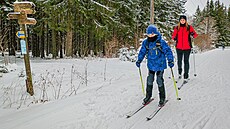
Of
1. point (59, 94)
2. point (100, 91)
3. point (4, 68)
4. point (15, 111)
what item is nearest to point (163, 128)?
point (100, 91)

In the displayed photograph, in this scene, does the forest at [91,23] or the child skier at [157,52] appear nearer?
the child skier at [157,52]

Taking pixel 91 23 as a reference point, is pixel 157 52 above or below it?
below

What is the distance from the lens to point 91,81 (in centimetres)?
809

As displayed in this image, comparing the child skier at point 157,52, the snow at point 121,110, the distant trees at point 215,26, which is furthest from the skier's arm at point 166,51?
the distant trees at point 215,26

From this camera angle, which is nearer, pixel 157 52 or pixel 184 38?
pixel 157 52

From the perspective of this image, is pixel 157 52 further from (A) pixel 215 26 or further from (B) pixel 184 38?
(A) pixel 215 26

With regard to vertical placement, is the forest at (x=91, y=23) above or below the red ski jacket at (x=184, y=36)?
above

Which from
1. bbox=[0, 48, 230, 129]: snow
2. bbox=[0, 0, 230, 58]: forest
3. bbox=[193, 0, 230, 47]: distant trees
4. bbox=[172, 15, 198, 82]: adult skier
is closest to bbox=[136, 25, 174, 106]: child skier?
bbox=[0, 48, 230, 129]: snow

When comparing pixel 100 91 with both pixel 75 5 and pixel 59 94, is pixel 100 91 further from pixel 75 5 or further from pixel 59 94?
pixel 75 5

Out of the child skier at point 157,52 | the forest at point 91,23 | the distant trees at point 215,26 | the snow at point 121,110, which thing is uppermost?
the distant trees at point 215,26

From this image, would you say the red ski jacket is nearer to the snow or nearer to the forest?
the snow

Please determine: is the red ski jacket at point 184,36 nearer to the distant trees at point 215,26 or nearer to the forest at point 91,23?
the forest at point 91,23

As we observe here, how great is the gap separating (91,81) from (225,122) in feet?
17.0

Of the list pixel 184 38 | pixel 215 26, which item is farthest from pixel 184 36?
pixel 215 26
